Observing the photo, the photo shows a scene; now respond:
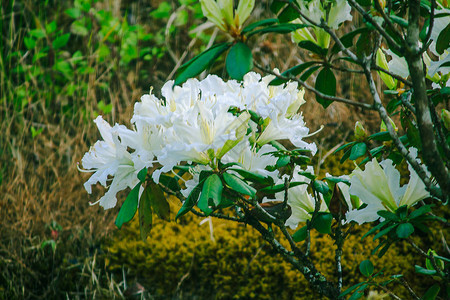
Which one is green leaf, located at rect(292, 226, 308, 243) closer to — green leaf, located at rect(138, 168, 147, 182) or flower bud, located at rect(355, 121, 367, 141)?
flower bud, located at rect(355, 121, 367, 141)

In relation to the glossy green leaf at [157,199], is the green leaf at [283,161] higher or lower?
higher

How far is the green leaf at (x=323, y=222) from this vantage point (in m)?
1.16

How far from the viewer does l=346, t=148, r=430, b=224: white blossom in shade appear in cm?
101

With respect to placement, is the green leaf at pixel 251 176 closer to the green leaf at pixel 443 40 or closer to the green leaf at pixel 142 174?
the green leaf at pixel 142 174

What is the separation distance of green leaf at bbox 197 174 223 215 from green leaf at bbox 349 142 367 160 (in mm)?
399

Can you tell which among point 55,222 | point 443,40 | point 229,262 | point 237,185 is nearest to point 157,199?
point 237,185

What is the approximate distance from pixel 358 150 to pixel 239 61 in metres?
0.50

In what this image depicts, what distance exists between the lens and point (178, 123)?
93cm

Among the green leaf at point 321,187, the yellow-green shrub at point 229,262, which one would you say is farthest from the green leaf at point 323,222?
the yellow-green shrub at point 229,262

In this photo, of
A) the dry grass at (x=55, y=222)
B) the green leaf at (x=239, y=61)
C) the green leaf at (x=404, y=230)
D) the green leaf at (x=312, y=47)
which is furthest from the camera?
the dry grass at (x=55, y=222)

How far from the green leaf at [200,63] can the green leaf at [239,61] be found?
2 cm

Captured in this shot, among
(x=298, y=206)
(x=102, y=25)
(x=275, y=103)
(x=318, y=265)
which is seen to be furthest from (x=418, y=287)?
(x=102, y=25)

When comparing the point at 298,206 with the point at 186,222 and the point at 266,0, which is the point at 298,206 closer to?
the point at 186,222

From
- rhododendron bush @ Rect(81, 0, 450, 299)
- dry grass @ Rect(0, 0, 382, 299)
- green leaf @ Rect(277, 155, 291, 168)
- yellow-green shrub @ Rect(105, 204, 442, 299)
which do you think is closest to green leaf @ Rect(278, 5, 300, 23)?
rhododendron bush @ Rect(81, 0, 450, 299)
